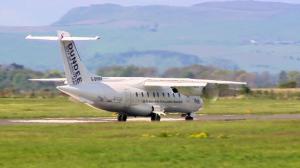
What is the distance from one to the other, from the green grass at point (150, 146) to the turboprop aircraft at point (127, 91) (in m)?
11.6

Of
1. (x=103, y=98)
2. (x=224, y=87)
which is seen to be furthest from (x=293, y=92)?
(x=103, y=98)

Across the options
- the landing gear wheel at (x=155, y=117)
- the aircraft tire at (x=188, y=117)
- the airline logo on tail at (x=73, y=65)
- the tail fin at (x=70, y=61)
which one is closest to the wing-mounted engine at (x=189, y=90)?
the aircraft tire at (x=188, y=117)

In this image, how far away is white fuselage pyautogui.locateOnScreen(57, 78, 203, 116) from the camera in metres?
66.8

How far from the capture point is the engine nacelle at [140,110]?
70.6 m

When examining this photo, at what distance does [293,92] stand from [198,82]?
2573 inches

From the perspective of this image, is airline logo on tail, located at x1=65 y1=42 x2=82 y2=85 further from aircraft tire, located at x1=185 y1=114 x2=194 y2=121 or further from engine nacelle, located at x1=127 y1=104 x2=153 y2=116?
aircraft tire, located at x1=185 y1=114 x2=194 y2=121

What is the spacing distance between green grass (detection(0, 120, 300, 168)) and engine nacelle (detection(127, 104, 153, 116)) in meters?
15.0

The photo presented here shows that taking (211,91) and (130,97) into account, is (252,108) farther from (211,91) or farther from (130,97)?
(130,97)

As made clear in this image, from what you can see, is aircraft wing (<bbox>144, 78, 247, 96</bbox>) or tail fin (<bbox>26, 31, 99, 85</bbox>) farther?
aircraft wing (<bbox>144, 78, 247, 96</bbox>)

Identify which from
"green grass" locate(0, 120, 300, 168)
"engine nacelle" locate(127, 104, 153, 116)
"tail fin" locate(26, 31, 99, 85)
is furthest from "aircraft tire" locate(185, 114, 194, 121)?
"green grass" locate(0, 120, 300, 168)

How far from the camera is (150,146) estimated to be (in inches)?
1607

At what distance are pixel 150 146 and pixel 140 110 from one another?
3020 centimetres

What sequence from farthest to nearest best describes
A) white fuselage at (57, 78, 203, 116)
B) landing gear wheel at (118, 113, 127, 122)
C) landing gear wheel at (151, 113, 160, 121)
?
landing gear wheel at (151, 113, 160, 121) < landing gear wheel at (118, 113, 127, 122) < white fuselage at (57, 78, 203, 116)

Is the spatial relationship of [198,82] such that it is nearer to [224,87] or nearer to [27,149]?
[224,87]
